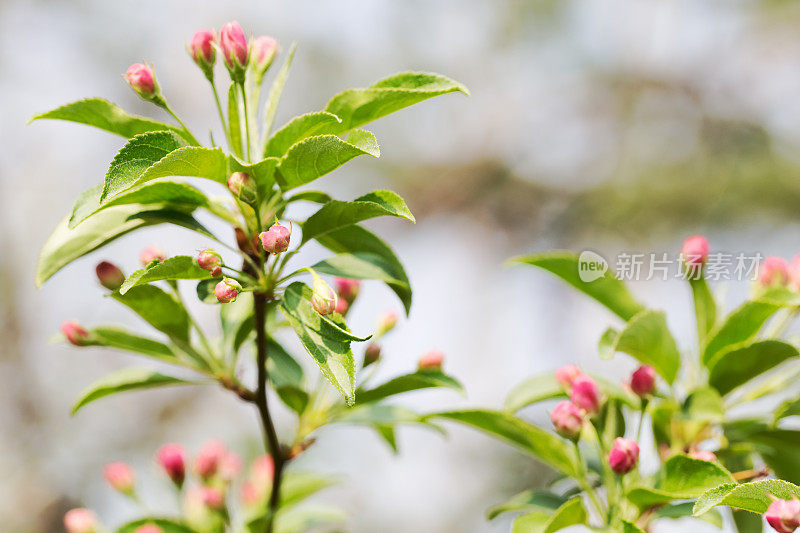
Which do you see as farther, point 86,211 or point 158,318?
point 158,318

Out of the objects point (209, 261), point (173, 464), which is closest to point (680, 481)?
point (209, 261)

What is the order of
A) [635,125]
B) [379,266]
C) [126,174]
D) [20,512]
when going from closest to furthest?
[126,174], [379,266], [20,512], [635,125]

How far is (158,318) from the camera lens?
890 millimetres

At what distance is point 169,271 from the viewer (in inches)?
29.3

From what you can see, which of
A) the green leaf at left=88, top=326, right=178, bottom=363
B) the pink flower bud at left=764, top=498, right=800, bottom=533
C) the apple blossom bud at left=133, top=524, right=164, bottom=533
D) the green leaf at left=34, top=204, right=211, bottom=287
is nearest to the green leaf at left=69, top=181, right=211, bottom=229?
the green leaf at left=34, top=204, right=211, bottom=287

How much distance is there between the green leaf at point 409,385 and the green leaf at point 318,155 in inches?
11.9

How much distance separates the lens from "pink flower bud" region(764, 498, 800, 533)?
2.20ft

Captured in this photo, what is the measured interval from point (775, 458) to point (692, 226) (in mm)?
5556

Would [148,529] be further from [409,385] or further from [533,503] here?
[533,503]

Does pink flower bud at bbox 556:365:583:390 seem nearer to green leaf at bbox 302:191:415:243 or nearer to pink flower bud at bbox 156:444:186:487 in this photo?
green leaf at bbox 302:191:415:243

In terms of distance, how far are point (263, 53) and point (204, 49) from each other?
73 mm

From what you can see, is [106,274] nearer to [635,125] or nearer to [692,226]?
[692,226]

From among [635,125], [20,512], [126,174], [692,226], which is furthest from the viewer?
[635,125]

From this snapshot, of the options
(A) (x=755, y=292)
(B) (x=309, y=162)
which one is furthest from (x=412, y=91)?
(A) (x=755, y=292)
